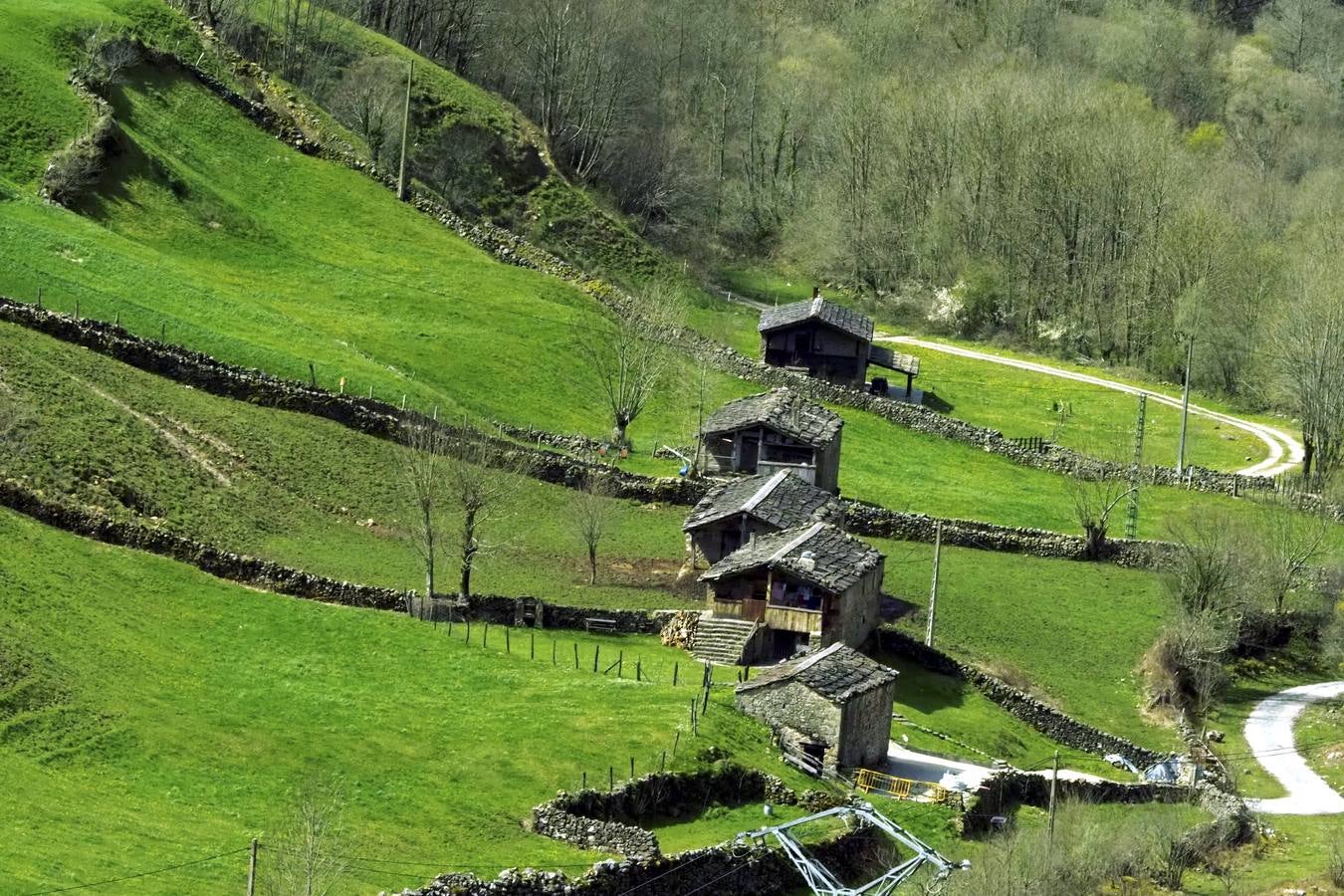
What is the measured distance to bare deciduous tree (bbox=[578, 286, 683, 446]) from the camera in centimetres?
10444

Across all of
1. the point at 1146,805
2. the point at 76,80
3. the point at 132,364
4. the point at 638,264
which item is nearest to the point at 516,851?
the point at 1146,805

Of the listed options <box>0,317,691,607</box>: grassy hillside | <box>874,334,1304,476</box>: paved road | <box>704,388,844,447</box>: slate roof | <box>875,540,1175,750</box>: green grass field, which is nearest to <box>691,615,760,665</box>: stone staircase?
<box>0,317,691,607</box>: grassy hillside

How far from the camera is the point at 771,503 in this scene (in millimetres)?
85250

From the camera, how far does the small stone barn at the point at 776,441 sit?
97.2 meters

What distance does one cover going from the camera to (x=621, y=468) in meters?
97.0

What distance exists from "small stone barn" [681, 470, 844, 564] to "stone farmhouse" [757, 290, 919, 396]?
35.1m

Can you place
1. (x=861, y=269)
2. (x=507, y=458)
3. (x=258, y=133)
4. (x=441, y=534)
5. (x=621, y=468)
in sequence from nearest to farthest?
1. (x=441, y=534)
2. (x=507, y=458)
3. (x=621, y=468)
4. (x=258, y=133)
5. (x=861, y=269)

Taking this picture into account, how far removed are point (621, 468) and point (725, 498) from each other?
10.7 m

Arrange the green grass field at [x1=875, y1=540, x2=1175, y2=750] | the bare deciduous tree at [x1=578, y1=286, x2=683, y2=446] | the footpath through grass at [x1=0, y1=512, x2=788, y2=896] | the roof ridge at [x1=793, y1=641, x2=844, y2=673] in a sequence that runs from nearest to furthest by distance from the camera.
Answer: the footpath through grass at [x1=0, y1=512, x2=788, y2=896] → the roof ridge at [x1=793, y1=641, x2=844, y2=673] → the green grass field at [x1=875, y1=540, x2=1175, y2=750] → the bare deciduous tree at [x1=578, y1=286, x2=683, y2=446]

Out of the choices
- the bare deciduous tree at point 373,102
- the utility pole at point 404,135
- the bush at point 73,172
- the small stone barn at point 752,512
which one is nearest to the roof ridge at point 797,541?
A: the small stone barn at point 752,512

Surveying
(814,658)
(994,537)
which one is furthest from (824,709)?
(994,537)

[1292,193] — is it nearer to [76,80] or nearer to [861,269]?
[861,269]

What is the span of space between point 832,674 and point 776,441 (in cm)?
2949

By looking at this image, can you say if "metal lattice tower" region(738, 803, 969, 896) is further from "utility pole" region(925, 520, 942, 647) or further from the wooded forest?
the wooded forest
